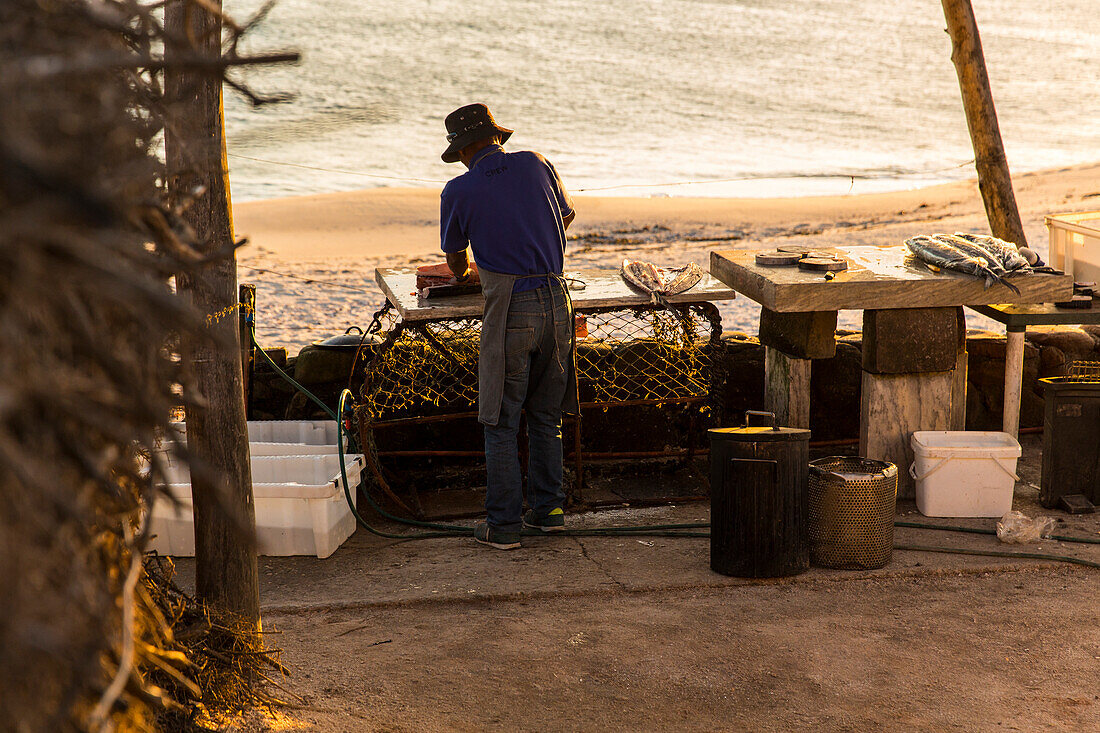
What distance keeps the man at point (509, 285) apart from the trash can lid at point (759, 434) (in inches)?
36.1

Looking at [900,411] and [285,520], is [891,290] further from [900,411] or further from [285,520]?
[285,520]

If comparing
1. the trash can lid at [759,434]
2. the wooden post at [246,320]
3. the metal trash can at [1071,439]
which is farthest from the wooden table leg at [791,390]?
the wooden post at [246,320]

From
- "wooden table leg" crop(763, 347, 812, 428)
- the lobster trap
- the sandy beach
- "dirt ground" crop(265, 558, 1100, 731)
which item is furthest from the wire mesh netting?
the sandy beach

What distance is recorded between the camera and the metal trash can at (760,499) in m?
4.56

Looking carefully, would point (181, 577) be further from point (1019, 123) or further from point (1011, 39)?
point (1011, 39)

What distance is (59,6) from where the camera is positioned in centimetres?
196

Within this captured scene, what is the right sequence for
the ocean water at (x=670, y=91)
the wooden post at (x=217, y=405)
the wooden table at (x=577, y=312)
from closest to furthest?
the wooden post at (x=217, y=405) → the wooden table at (x=577, y=312) → the ocean water at (x=670, y=91)

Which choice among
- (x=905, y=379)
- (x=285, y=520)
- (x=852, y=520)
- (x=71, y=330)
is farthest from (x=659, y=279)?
(x=71, y=330)

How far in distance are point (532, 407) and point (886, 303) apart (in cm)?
175

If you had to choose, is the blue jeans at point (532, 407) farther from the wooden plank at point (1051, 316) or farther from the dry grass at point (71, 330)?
the dry grass at point (71, 330)

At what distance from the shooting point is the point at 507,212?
16.3 feet

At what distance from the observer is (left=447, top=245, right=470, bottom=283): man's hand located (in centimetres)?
532

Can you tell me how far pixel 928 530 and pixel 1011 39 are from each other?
79018 millimetres

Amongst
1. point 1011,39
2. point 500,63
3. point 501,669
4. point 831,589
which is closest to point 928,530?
point 831,589
